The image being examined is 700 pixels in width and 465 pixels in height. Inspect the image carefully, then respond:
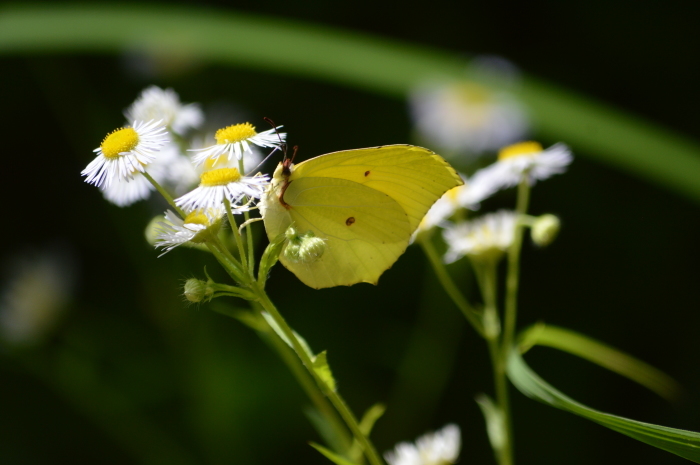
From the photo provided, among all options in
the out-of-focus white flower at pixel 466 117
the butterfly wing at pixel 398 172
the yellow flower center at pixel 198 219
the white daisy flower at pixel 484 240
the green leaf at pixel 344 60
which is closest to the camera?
the yellow flower center at pixel 198 219

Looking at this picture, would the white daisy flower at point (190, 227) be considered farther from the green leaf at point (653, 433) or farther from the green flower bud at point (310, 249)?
the green leaf at point (653, 433)

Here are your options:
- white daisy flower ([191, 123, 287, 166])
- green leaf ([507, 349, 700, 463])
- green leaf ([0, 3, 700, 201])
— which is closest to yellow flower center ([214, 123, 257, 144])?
white daisy flower ([191, 123, 287, 166])

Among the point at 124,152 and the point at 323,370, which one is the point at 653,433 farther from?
the point at 124,152

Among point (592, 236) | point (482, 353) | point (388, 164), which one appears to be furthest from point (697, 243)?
point (388, 164)

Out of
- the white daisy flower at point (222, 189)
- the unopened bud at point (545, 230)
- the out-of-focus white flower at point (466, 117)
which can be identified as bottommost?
the out-of-focus white flower at point (466, 117)

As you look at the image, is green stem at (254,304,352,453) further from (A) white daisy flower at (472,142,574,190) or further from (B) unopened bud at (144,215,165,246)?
(A) white daisy flower at (472,142,574,190)

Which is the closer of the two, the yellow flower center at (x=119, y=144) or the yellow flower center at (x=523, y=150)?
the yellow flower center at (x=119, y=144)

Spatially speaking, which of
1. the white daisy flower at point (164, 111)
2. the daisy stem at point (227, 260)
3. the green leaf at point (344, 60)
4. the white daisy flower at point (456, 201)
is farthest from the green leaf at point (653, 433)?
the green leaf at point (344, 60)
